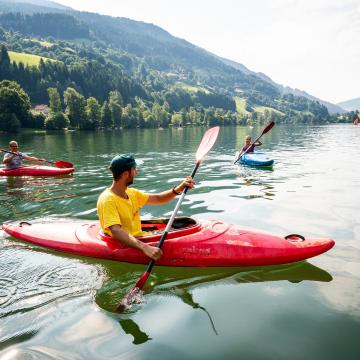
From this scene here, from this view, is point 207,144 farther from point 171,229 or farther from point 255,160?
point 255,160

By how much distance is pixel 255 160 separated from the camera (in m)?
19.7

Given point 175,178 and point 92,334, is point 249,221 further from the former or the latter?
point 175,178

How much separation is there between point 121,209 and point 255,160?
47.7ft

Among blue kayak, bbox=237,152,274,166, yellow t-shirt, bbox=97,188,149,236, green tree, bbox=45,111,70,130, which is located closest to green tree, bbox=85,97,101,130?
green tree, bbox=45,111,70,130

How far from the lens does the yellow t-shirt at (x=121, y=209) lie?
19.9ft

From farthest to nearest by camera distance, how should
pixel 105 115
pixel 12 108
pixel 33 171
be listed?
pixel 105 115 → pixel 12 108 → pixel 33 171

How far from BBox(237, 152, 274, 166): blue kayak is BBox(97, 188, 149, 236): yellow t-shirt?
1370 cm

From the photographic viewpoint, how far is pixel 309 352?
439 centimetres

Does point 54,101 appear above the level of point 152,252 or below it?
above

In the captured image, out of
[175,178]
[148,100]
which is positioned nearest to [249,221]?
[175,178]

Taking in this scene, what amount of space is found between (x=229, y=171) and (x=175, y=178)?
3524 millimetres

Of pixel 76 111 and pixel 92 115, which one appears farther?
pixel 92 115

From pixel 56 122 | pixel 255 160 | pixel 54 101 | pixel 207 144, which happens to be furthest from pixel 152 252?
pixel 54 101

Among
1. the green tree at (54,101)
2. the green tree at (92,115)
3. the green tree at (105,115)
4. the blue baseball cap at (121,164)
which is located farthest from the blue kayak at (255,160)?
the green tree at (105,115)
